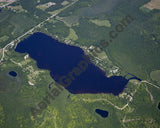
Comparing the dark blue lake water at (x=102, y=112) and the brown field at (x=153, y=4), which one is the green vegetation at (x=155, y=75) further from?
the brown field at (x=153, y=4)

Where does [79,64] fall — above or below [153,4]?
below

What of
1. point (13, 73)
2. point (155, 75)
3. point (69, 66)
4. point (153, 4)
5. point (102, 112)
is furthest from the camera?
point (153, 4)

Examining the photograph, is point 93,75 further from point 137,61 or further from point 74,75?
point 137,61

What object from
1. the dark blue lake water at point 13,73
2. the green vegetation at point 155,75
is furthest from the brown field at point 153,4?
the dark blue lake water at point 13,73

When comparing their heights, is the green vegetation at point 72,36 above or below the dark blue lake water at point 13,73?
below

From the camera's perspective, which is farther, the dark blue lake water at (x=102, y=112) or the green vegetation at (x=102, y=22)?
the green vegetation at (x=102, y=22)

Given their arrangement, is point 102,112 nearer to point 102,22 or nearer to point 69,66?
point 69,66

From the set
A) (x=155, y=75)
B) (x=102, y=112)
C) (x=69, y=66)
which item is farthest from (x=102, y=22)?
(x=102, y=112)

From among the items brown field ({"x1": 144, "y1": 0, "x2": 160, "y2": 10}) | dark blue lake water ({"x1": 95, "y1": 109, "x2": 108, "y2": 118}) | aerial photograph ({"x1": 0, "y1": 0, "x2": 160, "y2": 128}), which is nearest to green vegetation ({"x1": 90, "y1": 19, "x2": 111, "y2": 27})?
aerial photograph ({"x1": 0, "y1": 0, "x2": 160, "y2": 128})
